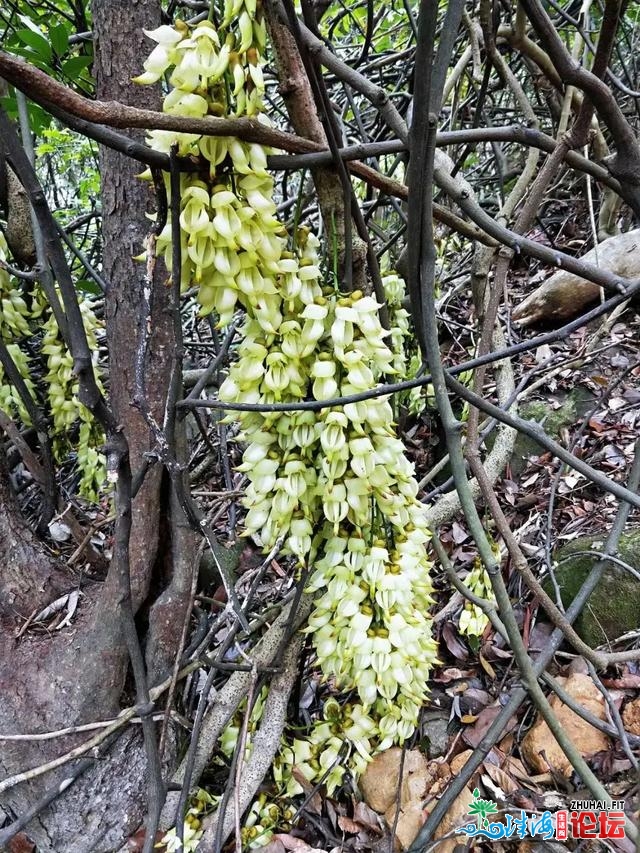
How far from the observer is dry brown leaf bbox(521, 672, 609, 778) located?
1678 mm

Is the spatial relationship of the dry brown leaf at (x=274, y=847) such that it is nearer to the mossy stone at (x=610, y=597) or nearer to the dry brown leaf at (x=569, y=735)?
the dry brown leaf at (x=569, y=735)

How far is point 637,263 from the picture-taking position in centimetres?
335

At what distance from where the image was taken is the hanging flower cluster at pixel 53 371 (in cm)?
219

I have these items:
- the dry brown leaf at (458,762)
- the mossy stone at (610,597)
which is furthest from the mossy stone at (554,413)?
the dry brown leaf at (458,762)

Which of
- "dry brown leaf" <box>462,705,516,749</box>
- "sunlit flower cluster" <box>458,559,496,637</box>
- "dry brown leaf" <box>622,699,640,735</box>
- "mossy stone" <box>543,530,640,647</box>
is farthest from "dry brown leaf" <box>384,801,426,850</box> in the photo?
"mossy stone" <box>543,530,640,647</box>

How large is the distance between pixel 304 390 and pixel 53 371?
1518 millimetres

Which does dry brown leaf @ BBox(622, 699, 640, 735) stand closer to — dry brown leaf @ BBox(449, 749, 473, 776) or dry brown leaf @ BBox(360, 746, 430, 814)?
dry brown leaf @ BBox(449, 749, 473, 776)

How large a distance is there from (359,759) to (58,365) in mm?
1718

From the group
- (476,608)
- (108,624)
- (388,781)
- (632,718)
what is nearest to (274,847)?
(388,781)

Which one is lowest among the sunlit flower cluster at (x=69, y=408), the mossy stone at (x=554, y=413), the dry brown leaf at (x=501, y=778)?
the dry brown leaf at (x=501, y=778)

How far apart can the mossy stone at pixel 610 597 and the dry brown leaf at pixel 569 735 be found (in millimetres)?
237

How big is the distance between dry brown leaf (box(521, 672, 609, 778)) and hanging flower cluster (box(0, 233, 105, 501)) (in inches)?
68.5

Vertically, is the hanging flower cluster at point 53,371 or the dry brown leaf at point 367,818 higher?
the hanging flower cluster at point 53,371

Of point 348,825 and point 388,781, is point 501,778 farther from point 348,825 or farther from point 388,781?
point 348,825
